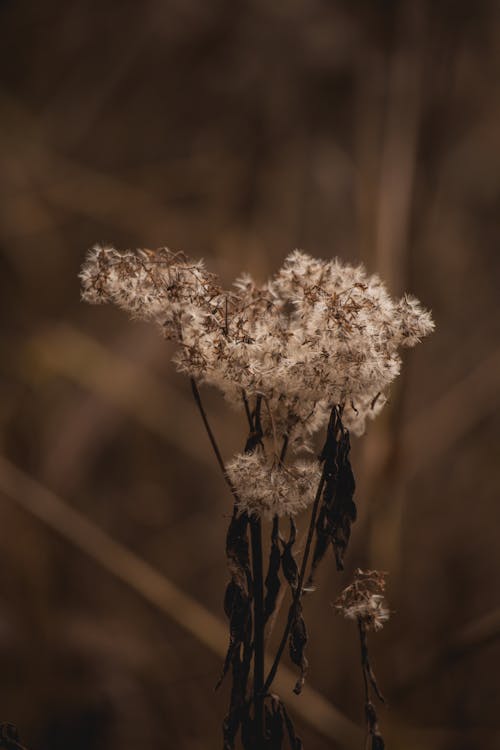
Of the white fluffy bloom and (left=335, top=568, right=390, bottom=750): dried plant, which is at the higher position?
the white fluffy bloom

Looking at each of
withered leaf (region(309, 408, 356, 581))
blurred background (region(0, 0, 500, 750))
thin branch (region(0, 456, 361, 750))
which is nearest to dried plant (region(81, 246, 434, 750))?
withered leaf (region(309, 408, 356, 581))

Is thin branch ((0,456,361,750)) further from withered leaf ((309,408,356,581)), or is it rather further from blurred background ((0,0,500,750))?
withered leaf ((309,408,356,581))

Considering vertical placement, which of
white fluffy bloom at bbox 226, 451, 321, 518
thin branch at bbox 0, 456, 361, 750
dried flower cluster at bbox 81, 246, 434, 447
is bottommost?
white fluffy bloom at bbox 226, 451, 321, 518

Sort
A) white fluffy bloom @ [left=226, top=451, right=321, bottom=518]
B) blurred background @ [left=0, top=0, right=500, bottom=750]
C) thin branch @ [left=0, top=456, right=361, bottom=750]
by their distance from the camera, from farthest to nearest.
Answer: blurred background @ [left=0, top=0, right=500, bottom=750]
thin branch @ [left=0, top=456, right=361, bottom=750]
white fluffy bloom @ [left=226, top=451, right=321, bottom=518]

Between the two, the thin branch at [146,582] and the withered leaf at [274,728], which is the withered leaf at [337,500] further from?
the thin branch at [146,582]

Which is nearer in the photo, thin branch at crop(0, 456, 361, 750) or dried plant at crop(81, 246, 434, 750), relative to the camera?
dried plant at crop(81, 246, 434, 750)

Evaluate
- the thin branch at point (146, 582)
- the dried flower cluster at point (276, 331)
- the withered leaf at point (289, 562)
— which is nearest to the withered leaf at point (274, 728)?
the withered leaf at point (289, 562)

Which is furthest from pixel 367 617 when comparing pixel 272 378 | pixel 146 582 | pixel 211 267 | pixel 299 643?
pixel 211 267
